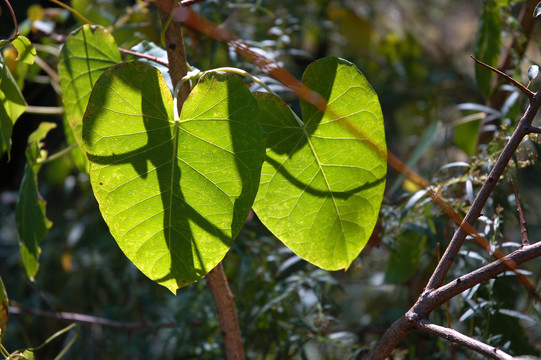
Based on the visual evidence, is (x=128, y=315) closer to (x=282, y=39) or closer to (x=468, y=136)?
(x=282, y=39)

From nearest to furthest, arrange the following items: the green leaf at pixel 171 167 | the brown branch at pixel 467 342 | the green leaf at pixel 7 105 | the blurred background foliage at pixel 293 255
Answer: the brown branch at pixel 467 342 < the green leaf at pixel 171 167 < the green leaf at pixel 7 105 < the blurred background foliage at pixel 293 255

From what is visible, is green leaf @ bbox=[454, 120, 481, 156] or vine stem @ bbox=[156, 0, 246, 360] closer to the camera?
vine stem @ bbox=[156, 0, 246, 360]

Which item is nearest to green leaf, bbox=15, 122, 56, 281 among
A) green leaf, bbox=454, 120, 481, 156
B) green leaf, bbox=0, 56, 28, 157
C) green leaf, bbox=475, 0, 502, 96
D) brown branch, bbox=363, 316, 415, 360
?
green leaf, bbox=0, 56, 28, 157

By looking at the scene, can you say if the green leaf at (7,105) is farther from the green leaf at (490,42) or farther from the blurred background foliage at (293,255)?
the green leaf at (490,42)

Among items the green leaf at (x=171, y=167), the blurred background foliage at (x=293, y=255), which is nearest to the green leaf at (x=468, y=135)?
the blurred background foliage at (x=293, y=255)

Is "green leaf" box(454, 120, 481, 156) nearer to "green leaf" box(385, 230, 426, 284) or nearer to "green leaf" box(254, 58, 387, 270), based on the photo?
"green leaf" box(385, 230, 426, 284)

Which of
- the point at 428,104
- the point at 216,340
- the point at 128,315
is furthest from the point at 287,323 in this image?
the point at 428,104

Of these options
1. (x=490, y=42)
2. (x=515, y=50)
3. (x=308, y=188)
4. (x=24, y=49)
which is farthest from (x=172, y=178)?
(x=515, y=50)
